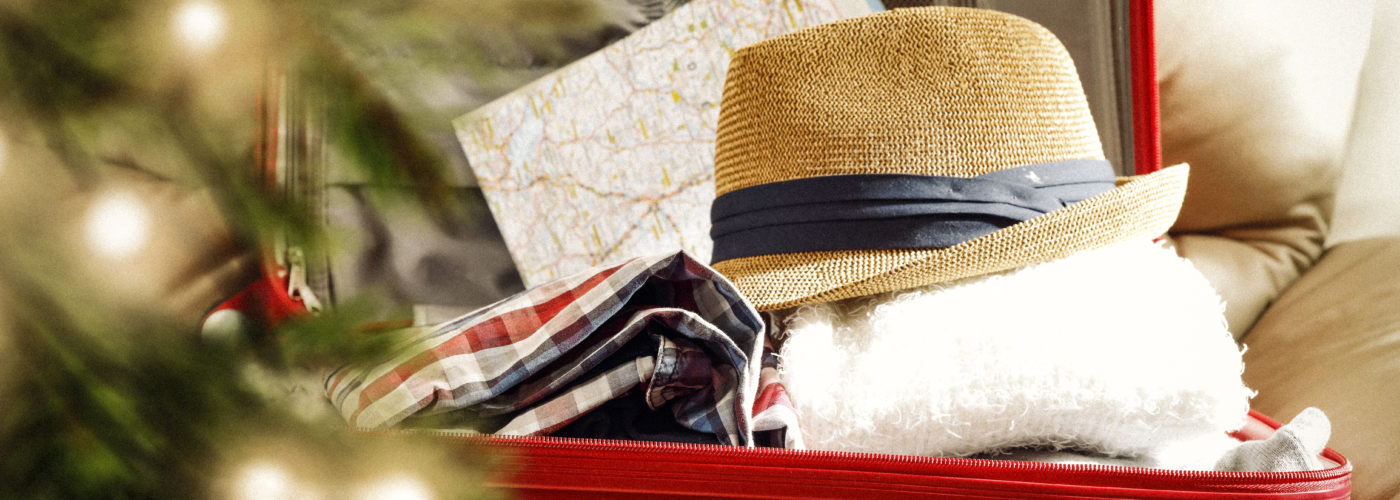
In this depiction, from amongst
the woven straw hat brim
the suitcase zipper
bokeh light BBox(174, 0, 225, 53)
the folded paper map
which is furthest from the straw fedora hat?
bokeh light BBox(174, 0, 225, 53)

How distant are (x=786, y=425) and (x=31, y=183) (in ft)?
Answer: 1.27

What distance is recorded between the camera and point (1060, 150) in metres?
0.61

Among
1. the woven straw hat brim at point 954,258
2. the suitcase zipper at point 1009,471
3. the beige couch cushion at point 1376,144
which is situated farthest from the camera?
the beige couch cushion at point 1376,144

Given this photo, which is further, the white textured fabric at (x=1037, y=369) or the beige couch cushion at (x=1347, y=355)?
the beige couch cushion at (x=1347, y=355)

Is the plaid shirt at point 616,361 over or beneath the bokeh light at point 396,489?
beneath

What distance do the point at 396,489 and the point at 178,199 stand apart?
3.0 inches

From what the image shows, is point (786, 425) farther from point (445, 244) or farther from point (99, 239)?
point (445, 244)


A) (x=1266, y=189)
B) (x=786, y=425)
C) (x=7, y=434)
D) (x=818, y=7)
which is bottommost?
(x=1266, y=189)

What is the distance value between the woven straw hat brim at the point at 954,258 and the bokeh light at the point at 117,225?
0.42 meters

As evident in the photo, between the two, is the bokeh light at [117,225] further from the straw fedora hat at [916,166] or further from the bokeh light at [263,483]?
the straw fedora hat at [916,166]

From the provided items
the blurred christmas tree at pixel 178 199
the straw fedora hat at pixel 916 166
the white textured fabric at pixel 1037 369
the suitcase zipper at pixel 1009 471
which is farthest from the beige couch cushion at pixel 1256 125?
the blurred christmas tree at pixel 178 199

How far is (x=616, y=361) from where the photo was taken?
50 cm

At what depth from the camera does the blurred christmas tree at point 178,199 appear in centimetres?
15

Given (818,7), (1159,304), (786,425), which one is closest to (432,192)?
(786,425)
